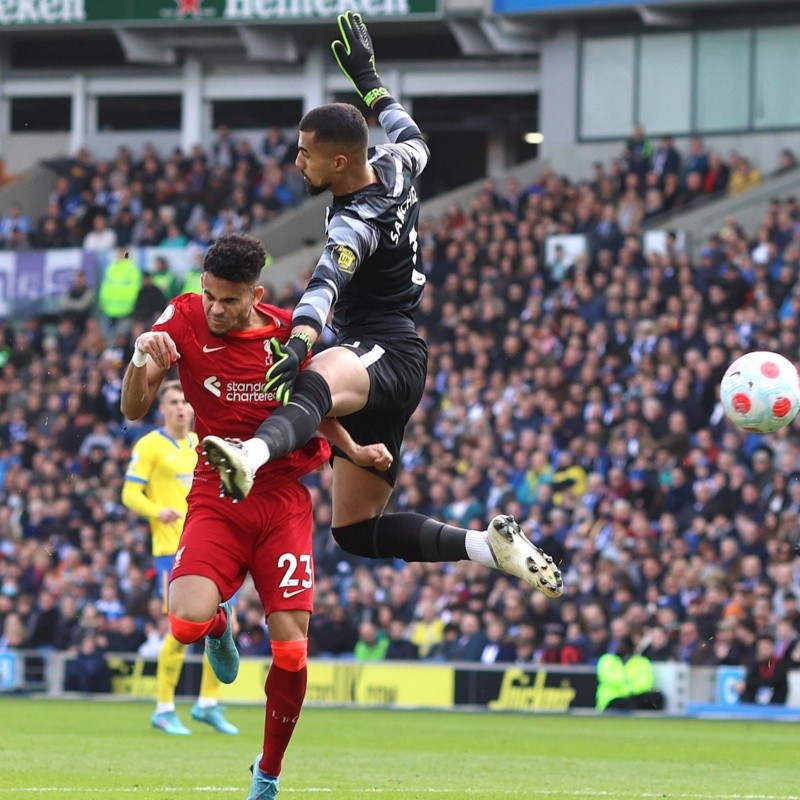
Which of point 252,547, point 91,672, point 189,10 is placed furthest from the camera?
point 189,10

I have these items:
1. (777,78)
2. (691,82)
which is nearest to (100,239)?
(691,82)

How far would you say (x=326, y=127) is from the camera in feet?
27.9

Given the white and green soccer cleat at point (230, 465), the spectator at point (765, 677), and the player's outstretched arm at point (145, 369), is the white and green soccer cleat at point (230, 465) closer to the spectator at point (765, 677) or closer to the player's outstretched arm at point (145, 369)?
the player's outstretched arm at point (145, 369)

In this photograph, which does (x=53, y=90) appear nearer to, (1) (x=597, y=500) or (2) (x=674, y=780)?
(1) (x=597, y=500)

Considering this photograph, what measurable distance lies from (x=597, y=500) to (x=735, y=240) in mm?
4506

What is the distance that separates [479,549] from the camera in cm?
898

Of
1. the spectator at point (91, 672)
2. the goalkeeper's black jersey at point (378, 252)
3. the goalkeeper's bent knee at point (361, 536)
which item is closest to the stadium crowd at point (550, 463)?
the spectator at point (91, 672)

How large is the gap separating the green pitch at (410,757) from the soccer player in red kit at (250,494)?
1.06 metres

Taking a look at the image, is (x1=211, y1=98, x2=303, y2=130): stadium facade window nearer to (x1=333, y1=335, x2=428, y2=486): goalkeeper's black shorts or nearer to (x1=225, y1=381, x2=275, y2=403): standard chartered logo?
(x1=333, y1=335, x2=428, y2=486): goalkeeper's black shorts

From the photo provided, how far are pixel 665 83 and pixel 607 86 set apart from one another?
103 centimetres

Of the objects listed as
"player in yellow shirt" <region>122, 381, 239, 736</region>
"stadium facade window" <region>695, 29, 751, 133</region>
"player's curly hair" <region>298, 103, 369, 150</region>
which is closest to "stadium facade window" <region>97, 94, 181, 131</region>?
"stadium facade window" <region>695, 29, 751, 133</region>

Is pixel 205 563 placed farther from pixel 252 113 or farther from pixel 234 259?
pixel 252 113

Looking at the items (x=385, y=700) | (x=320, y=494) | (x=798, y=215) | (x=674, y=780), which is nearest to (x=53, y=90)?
(x=320, y=494)

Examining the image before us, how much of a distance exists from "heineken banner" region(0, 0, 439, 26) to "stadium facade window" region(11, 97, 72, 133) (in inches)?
95.6
